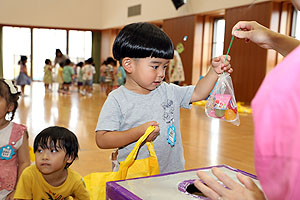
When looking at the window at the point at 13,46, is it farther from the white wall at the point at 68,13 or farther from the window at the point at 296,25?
the window at the point at 296,25

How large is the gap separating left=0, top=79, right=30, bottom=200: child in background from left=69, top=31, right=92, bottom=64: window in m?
15.3

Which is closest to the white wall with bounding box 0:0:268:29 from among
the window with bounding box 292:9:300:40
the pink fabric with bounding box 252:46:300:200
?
the window with bounding box 292:9:300:40

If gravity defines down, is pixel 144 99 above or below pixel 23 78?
above

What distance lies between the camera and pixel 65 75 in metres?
11.6

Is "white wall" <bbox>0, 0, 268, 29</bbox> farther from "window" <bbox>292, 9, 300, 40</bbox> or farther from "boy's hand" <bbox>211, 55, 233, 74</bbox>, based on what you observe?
"boy's hand" <bbox>211, 55, 233, 74</bbox>

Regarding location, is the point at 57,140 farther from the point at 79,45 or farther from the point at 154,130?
the point at 79,45

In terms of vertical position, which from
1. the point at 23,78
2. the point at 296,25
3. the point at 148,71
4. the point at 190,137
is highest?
the point at 296,25

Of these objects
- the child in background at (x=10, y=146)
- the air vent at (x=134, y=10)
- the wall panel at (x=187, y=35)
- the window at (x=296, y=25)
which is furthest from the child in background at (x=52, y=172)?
the air vent at (x=134, y=10)

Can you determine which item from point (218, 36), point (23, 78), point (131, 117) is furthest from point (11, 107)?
point (23, 78)

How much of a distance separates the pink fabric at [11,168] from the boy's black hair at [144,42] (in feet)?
2.59

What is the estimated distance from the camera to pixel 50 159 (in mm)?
1731

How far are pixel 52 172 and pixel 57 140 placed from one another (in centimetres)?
17

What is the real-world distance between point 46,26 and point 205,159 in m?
13.9

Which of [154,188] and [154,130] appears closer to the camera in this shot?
[154,188]
